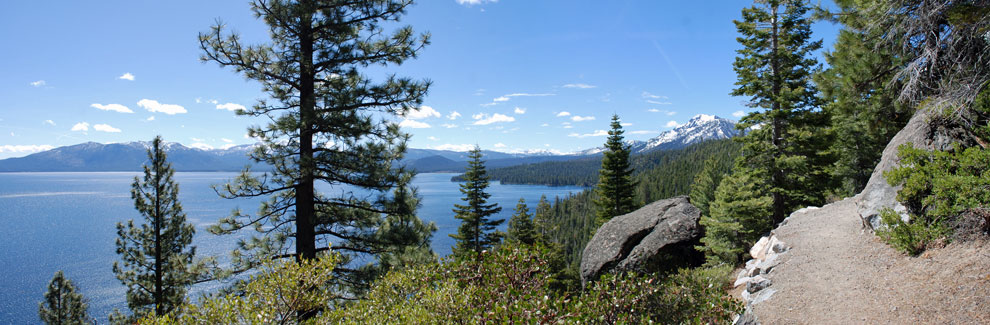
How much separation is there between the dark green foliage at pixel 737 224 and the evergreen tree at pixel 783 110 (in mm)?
767

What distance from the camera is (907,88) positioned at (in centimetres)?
724

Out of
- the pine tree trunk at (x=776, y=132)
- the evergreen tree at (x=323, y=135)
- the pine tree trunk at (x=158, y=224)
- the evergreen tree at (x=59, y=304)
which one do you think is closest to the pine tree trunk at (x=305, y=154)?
the evergreen tree at (x=323, y=135)

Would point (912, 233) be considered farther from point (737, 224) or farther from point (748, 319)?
point (737, 224)

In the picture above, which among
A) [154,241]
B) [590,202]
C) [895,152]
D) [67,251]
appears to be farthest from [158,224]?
[590,202]

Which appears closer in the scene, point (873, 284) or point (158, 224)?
point (873, 284)

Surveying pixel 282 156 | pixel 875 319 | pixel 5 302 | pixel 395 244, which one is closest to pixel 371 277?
pixel 395 244

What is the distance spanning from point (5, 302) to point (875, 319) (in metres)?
54.0

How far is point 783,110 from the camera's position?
42.9 feet

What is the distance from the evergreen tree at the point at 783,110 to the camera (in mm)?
13375

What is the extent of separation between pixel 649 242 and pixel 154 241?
58.5 feet

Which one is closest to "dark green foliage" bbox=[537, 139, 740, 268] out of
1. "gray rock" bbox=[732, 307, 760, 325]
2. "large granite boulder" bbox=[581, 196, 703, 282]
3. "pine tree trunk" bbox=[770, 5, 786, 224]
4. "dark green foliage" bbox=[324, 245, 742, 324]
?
"large granite boulder" bbox=[581, 196, 703, 282]

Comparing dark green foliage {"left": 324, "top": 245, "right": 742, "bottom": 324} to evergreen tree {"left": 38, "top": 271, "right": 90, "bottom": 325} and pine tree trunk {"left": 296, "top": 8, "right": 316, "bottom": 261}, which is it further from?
evergreen tree {"left": 38, "top": 271, "right": 90, "bottom": 325}

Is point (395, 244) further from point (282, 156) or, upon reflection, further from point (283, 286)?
point (283, 286)

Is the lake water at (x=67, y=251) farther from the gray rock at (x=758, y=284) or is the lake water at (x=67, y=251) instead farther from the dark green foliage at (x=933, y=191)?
the dark green foliage at (x=933, y=191)
